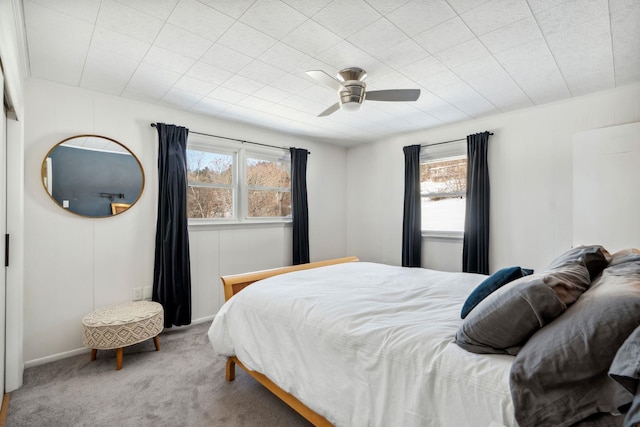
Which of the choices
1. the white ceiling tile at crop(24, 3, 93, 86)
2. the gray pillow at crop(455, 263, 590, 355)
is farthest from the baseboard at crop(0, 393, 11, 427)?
the gray pillow at crop(455, 263, 590, 355)

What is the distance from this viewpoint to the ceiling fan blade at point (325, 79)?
2.13 meters

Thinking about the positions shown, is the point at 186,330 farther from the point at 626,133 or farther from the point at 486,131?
the point at 626,133

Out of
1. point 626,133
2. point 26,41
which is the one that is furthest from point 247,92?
point 626,133

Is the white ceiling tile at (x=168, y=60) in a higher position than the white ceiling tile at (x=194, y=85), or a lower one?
higher

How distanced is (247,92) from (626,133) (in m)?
3.52

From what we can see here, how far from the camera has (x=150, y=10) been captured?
1.79m

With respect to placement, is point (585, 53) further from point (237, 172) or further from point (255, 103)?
point (237, 172)

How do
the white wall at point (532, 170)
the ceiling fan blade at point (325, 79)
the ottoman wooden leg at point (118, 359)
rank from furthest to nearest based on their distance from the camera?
the white wall at point (532, 170)
the ottoman wooden leg at point (118, 359)
the ceiling fan blade at point (325, 79)

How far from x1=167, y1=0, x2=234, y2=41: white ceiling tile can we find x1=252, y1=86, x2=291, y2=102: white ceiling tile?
2.86 ft

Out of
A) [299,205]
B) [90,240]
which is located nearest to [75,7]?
[90,240]

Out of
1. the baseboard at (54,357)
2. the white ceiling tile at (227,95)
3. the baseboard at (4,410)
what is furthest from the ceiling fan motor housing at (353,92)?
the baseboard at (54,357)

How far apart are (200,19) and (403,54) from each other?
55.2 inches

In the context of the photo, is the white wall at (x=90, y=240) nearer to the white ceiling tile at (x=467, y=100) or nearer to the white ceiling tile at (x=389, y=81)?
the white ceiling tile at (x=389, y=81)

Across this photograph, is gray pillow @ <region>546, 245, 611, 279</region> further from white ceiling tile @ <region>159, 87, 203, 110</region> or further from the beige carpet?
white ceiling tile @ <region>159, 87, 203, 110</region>
